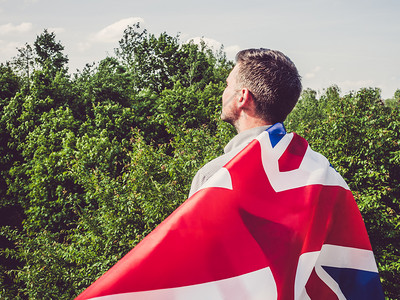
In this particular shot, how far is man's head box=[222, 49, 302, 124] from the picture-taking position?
173 centimetres

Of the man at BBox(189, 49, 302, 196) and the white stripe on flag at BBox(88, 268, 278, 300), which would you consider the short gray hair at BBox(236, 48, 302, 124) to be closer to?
the man at BBox(189, 49, 302, 196)

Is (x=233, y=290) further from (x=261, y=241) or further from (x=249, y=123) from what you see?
(x=249, y=123)

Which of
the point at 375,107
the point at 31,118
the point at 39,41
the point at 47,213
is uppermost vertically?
the point at 39,41

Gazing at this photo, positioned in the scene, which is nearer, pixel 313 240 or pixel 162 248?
pixel 162 248

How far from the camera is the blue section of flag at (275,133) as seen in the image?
1646mm

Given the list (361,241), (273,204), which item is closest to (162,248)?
(273,204)

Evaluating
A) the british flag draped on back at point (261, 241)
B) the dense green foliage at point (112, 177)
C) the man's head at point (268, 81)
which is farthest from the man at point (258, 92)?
the dense green foliage at point (112, 177)

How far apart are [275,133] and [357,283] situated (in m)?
0.75

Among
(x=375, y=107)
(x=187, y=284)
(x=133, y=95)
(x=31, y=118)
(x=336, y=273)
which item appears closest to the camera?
(x=187, y=284)

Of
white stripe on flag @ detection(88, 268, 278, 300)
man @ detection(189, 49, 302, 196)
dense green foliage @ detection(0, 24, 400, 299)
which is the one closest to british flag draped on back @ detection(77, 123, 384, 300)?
white stripe on flag @ detection(88, 268, 278, 300)

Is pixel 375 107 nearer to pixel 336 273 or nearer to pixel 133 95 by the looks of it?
pixel 336 273

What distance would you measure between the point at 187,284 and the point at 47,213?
1008 centimetres

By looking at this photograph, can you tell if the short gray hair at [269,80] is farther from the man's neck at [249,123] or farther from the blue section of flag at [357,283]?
the blue section of flag at [357,283]

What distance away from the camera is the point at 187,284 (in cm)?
136
